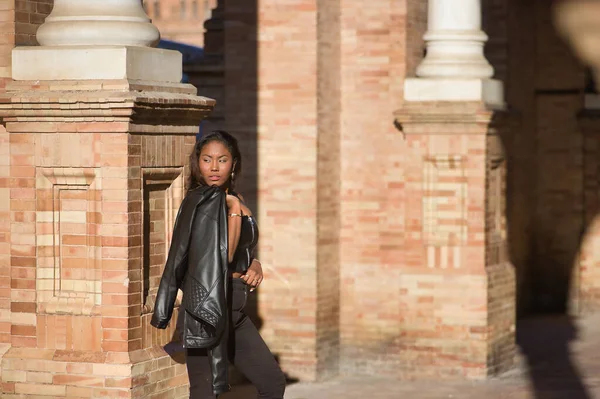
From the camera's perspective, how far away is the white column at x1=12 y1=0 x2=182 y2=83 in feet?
23.2

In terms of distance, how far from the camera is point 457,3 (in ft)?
39.7

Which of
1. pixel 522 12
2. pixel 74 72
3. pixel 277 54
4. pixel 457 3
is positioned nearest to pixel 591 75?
pixel 522 12

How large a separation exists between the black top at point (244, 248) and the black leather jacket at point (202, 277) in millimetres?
197

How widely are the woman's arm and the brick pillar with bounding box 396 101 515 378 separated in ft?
18.2

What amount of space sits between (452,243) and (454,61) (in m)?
1.55

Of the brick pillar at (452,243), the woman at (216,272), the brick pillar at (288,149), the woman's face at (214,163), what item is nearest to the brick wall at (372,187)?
the brick pillar at (452,243)

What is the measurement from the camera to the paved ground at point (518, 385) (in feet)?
36.3

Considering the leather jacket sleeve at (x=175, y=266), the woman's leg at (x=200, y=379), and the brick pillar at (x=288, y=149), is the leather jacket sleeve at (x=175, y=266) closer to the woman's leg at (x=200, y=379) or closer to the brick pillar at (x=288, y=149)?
the woman's leg at (x=200, y=379)

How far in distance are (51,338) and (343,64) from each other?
217 inches

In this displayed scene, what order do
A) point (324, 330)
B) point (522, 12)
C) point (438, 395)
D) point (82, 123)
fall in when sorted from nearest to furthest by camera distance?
point (82, 123) → point (438, 395) → point (324, 330) → point (522, 12)

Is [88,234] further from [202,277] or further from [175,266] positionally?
[202,277]

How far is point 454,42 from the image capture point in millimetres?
12039

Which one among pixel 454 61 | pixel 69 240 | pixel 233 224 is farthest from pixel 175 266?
pixel 454 61

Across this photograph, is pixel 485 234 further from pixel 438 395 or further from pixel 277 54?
pixel 277 54
